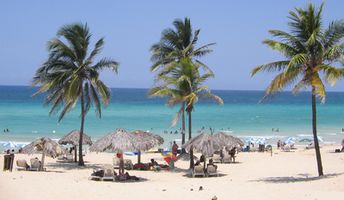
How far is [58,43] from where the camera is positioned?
2028 centimetres

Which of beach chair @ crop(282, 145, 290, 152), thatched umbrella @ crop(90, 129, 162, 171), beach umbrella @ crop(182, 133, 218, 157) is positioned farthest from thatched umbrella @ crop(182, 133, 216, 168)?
beach chair @ crop(282, 145, 290, 152)

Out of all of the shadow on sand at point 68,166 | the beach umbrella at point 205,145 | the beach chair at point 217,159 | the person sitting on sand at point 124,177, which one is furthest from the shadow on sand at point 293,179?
the shadow on sand at point 68,166

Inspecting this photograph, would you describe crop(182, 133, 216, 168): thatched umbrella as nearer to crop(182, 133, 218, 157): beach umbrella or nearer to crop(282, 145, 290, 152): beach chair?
crop(182, 133, 218, 157): beach umbrella

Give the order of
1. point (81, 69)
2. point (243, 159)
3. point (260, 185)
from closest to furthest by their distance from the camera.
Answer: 1. point (260, 185)
2. point (81, 69)
3. point (243, 159)

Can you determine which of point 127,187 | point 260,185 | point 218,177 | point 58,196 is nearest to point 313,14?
point 260,185

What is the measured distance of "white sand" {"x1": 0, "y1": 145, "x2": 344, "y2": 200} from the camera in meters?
12.4

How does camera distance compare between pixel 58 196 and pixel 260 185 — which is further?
pixel 260 185

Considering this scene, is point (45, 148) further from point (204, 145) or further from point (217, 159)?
point (217, 159)

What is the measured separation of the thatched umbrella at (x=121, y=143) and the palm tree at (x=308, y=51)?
17.1 ft

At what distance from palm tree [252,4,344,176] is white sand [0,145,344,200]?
2.42 m

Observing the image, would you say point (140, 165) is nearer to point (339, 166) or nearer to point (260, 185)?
point (260, 185)

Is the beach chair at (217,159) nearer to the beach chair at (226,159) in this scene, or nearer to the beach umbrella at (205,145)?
the beach chair at (226,159)

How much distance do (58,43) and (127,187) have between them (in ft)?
27.6

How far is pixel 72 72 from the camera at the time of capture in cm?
2042
